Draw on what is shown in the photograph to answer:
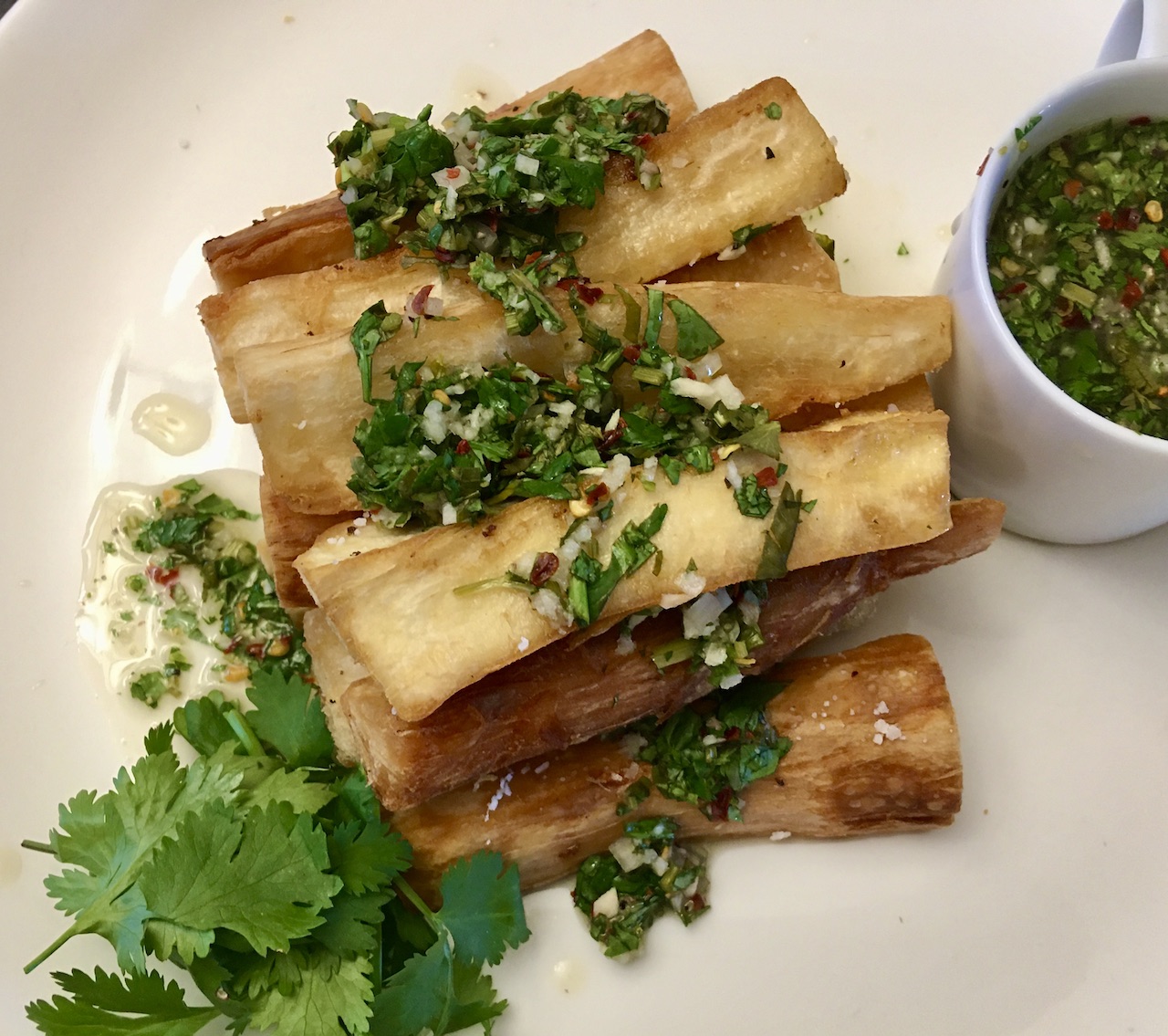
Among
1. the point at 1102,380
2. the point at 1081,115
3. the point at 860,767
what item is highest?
the point at 1081,115

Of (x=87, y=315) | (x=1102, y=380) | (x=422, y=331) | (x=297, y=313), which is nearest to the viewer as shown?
(x=422, y=331)

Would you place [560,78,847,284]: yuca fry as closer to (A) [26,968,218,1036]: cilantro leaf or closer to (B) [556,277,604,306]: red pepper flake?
(B) [556,277,604,306]: red pepper flake

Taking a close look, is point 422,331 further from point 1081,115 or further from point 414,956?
point 1081,115

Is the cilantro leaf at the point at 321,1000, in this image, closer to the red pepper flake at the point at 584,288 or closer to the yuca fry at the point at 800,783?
the yuca fry at the point at 800,783

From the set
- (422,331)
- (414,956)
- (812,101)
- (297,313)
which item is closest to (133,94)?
(297,313)

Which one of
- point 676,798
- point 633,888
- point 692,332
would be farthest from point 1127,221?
point 633,888

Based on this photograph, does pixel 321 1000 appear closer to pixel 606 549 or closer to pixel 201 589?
pixel 201 589

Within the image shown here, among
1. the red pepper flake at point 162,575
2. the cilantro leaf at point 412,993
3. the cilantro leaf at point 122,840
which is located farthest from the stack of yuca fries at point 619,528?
Result: the red pepper flake at point 162,575
